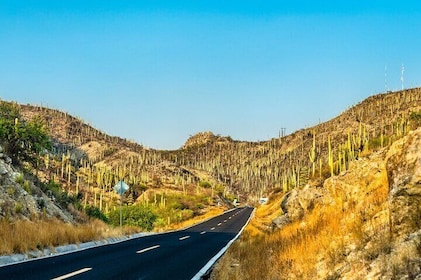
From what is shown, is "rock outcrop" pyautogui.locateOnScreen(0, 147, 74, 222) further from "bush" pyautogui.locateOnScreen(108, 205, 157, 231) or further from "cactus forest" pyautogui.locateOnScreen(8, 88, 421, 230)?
"cactus forest" pyautogui.locateOnScreen(8, 88, 421, 230)

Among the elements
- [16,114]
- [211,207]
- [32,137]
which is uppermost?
[16,114]

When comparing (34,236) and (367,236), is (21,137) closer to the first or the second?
(34,236)

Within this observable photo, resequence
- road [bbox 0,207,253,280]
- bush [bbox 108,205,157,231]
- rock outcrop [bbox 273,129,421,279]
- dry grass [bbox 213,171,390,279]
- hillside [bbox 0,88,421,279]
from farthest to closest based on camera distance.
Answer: bush [bbox 108,205,157,231], hillside [bbox 0,88,421,279], road [bbox 0,207,253,280], dry grass [bbox 213,171,390,279], rock outcrop [bbox 273,129,421,279]

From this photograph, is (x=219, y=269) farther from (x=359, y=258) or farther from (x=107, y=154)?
(x=107, y=154)

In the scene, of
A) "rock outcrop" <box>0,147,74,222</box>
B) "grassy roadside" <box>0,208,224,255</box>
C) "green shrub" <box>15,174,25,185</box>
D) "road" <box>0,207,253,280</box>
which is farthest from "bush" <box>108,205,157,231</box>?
"road" <box>0,207,253,280</box>

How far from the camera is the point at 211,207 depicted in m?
83.4

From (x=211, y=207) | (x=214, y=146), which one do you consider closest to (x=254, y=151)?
(x=214, y=146)

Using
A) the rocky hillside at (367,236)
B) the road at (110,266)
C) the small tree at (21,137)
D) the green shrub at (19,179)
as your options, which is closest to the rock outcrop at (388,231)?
the rocky hillside at (367,236)

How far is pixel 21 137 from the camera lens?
86.6 ft

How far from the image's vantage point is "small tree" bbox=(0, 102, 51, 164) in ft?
85.8

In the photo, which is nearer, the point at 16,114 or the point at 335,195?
the point at 335,195

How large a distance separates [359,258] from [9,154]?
2436 cm

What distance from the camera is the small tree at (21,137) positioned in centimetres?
2614

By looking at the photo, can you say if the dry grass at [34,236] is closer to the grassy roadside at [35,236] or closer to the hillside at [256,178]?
the grassy roadside at [35,236]
